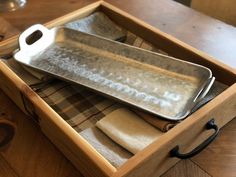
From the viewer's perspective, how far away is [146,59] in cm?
69

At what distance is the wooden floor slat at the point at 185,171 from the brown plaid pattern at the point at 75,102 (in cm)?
14

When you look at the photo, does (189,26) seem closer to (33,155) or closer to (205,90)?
(205,90)

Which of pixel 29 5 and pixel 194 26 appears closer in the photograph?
pixel 194 26

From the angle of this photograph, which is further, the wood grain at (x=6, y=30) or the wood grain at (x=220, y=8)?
the wood grain at (x=220, y=8)

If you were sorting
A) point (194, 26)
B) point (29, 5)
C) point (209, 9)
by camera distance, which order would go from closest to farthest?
point (194, 26), point (29, 5), point (209, 9)

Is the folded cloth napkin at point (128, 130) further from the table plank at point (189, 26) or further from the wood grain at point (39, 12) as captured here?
the wood grain at point (39, 12)

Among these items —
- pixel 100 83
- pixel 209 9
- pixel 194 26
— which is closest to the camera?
pixel 100 83

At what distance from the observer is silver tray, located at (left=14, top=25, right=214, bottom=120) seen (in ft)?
2.00

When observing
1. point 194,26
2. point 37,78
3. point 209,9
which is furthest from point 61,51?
point 209,9

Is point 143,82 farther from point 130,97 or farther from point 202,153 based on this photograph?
point 202,153

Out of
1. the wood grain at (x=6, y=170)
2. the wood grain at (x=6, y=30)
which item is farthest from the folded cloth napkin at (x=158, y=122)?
the wood grain at (x=6, y=30)

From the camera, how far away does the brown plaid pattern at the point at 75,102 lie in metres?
0.61

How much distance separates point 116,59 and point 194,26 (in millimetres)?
252

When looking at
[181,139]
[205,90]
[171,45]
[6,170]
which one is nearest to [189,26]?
[171,45]
